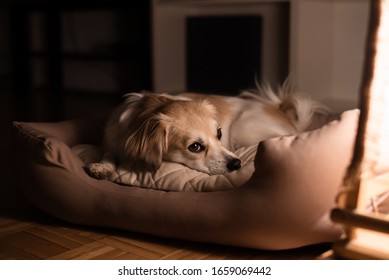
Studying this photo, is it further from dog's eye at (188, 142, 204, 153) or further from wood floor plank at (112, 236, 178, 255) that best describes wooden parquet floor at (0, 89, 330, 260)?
dog's eye at (188, 142, 204, 153)

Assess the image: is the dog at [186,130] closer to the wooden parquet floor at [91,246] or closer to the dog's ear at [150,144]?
the dog's ear at [150,144]

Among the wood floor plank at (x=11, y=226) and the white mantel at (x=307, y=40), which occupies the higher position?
the white mantel at (x=307, y=40)

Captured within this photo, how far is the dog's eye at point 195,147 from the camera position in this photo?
2139mm

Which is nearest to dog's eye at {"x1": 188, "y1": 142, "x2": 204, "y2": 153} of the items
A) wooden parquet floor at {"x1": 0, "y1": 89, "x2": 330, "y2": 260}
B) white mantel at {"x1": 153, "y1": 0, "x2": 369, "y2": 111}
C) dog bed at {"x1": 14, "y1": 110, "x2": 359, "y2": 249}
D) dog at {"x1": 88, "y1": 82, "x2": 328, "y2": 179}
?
dog at {"x1": 88, "y1": 82, "x2": 328, "y2": 179}

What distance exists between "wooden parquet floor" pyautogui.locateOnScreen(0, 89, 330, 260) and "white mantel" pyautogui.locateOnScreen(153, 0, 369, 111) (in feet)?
7.60

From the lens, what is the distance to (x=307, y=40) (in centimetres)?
407

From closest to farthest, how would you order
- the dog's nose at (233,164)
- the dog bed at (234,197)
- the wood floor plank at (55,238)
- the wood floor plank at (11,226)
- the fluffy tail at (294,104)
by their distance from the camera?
the dog bed at (234,197), the wood floor plank at (55,238), the wood floor plank at (11,226), the dog's nose at (233,164), the fluffy tail at (294,104)

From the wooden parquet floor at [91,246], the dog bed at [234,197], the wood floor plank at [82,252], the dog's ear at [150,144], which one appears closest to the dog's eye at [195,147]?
the dog's ear at [150,144]

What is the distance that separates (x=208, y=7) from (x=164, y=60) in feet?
2.05

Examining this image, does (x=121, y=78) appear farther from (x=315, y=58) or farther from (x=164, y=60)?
(x=315, y=58)

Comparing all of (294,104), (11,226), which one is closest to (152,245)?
(11,226)

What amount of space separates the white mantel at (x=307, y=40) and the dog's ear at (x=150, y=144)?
2.11 m

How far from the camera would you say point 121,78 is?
611 centimetres

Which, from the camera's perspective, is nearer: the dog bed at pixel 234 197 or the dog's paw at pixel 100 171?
the dog bed at pixel 234 197
